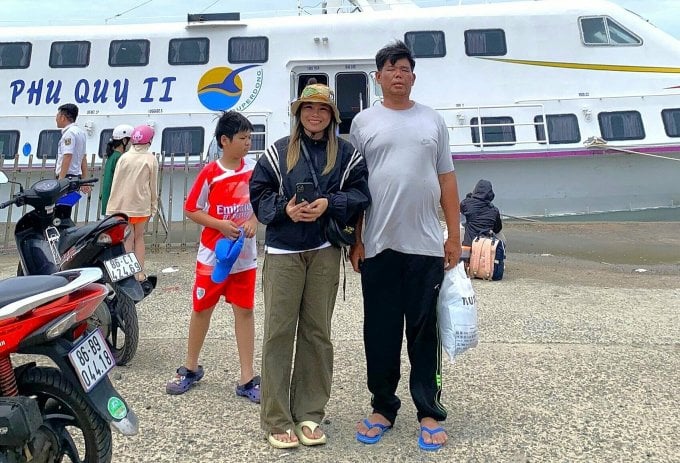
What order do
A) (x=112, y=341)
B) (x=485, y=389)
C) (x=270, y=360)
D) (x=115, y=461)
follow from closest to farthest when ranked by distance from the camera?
1. (x=115, y=461)
2. (x=270, y=360)
3. (x=485, y=389)
4. (x=112, y=341)

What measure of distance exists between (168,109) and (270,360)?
1062cm

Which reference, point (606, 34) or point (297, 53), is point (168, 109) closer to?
point (297, 53)

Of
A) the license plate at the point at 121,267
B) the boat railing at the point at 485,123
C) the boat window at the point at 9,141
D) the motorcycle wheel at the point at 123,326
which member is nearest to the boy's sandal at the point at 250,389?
the motorcycle wheel at the point at 123,326

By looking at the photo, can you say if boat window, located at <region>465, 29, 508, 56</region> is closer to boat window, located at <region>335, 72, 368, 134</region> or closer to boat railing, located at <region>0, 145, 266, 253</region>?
boat window, located at <region>335, 72, 368, 134</region>

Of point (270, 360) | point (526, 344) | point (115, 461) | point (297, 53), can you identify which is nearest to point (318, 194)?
point (270, 360)

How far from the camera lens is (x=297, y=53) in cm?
1259

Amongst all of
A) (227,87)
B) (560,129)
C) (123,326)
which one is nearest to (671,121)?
(560,129)

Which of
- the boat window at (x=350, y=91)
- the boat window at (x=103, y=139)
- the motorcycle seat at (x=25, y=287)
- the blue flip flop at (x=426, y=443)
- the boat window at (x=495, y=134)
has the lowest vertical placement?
the blue flip flop at (x=426, y=443)

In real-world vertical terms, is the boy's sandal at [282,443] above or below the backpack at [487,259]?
below

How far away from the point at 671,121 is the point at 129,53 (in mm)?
11435

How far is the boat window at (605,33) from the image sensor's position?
12.5 metres

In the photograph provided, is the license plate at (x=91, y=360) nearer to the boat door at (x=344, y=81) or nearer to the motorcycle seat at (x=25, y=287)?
the motorcycle seat at (x=25, y=287)

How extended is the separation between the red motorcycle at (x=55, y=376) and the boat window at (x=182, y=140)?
32.8 feet

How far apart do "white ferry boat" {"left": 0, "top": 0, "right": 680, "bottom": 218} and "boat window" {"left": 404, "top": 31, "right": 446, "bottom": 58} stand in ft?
0.07
